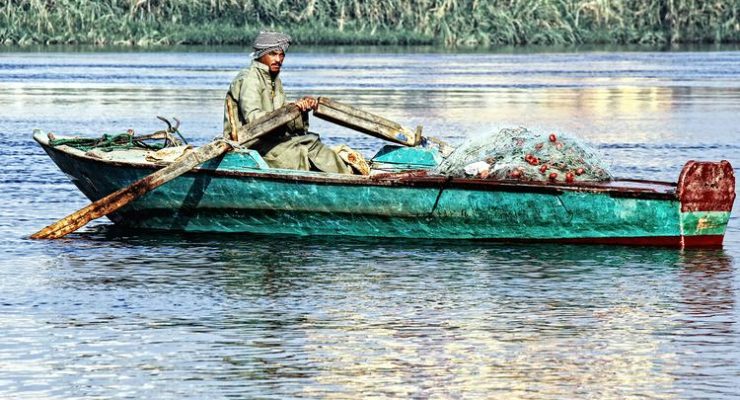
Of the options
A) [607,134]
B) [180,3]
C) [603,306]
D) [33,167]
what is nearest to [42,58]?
[180,3]

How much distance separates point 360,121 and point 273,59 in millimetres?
940

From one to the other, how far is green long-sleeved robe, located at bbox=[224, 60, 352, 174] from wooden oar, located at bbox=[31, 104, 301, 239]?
12.0 inches

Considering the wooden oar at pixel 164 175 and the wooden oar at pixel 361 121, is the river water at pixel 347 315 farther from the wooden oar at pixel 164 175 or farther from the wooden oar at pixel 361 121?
the wooden oar at pixel 361 121

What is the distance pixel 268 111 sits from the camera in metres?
15.3

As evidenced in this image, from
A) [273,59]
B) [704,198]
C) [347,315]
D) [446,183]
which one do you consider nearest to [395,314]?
[347,315]

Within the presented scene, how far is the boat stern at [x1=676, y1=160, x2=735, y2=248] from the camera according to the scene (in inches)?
561

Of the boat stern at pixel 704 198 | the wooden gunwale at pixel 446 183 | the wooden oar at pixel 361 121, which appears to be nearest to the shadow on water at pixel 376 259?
the boat stern at pixel 704 198

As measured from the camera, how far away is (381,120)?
15547mm

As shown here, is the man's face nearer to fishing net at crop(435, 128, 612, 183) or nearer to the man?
the man

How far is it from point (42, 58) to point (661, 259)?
168 feet

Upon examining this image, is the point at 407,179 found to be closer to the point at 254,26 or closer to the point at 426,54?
A: the point at 426,54

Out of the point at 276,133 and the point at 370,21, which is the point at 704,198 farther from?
the point at 370,21

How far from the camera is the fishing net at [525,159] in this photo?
583 inches

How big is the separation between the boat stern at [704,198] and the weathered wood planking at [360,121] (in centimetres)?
267
